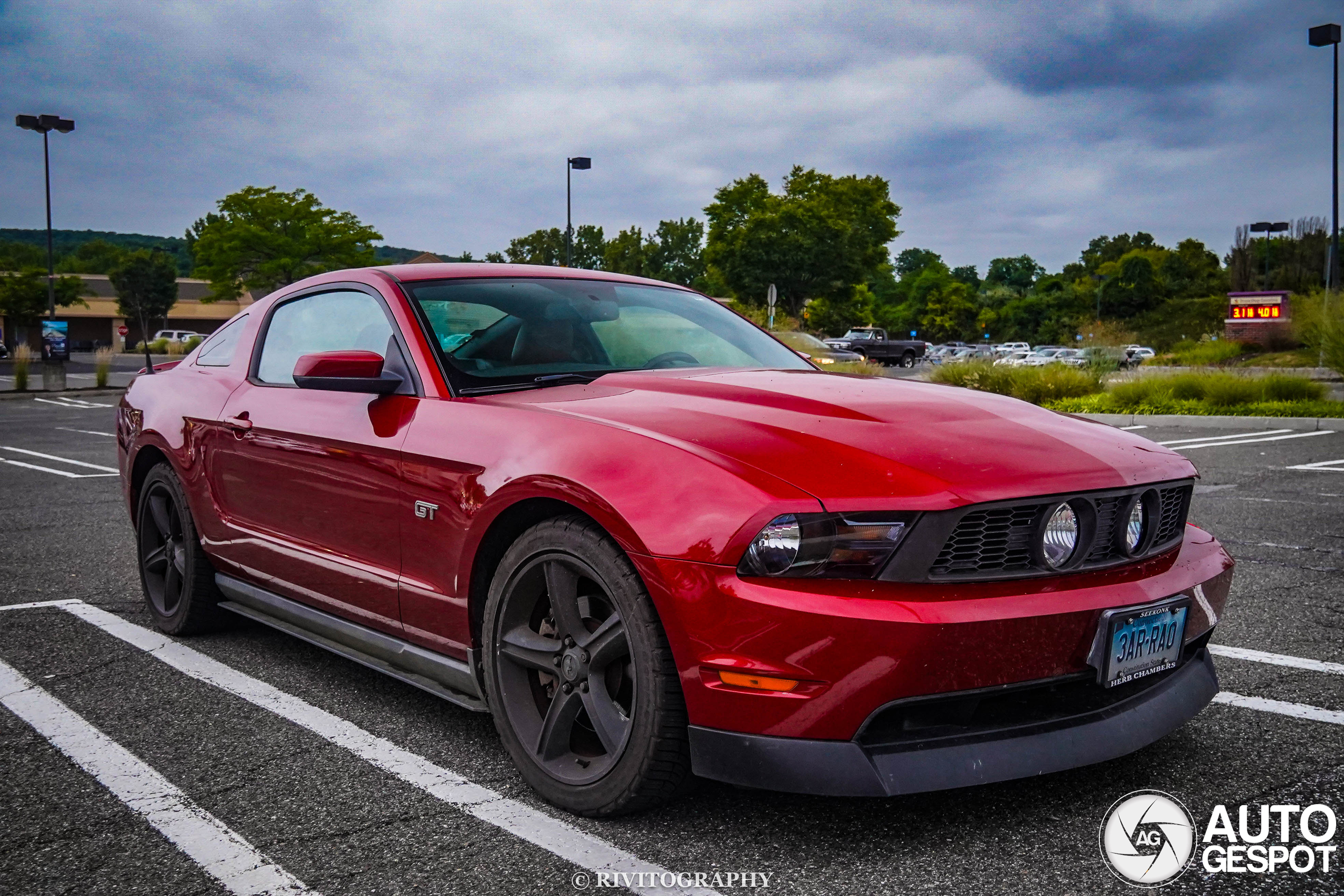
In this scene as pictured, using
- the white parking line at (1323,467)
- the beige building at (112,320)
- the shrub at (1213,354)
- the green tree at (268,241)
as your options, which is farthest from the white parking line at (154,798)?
the beige building at (112,320)

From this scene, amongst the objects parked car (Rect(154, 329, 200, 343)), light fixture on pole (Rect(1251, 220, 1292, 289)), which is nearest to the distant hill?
parked car (Rect(154, 329, 200, 343))

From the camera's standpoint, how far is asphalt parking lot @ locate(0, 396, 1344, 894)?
7.57 feet

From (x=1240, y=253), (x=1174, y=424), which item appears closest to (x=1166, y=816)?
(x=1174, y=424)

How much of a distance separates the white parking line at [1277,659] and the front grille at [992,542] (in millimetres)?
1952

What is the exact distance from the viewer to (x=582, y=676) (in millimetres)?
2561

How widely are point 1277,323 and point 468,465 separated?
37046mm

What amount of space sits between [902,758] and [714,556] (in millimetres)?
566

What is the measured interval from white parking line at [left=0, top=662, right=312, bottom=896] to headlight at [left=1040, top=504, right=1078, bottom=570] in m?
1.75

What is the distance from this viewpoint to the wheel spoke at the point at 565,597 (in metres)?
2.59

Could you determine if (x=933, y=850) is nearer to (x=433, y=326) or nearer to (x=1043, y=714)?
(x=1043, y=714)

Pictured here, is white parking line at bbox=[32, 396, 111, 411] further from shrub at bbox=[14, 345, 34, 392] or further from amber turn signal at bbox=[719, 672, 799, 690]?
amber turn signal at bbox=[719, 672, 799, 690]

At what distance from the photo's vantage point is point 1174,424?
14.7 m

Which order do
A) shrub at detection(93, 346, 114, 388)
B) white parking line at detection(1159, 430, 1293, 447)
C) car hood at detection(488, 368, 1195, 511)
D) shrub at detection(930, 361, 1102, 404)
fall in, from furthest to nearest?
shrub at detection(93, 346, 114, 388)
shrub at detection(930, 361, 1102, 404)
white parking line at detection(1159, 430, 1293, 447)
car hood at detection(488, 368, 1195, 511)

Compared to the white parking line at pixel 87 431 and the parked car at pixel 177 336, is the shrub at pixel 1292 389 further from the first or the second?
the parked car at pixel 177 336
